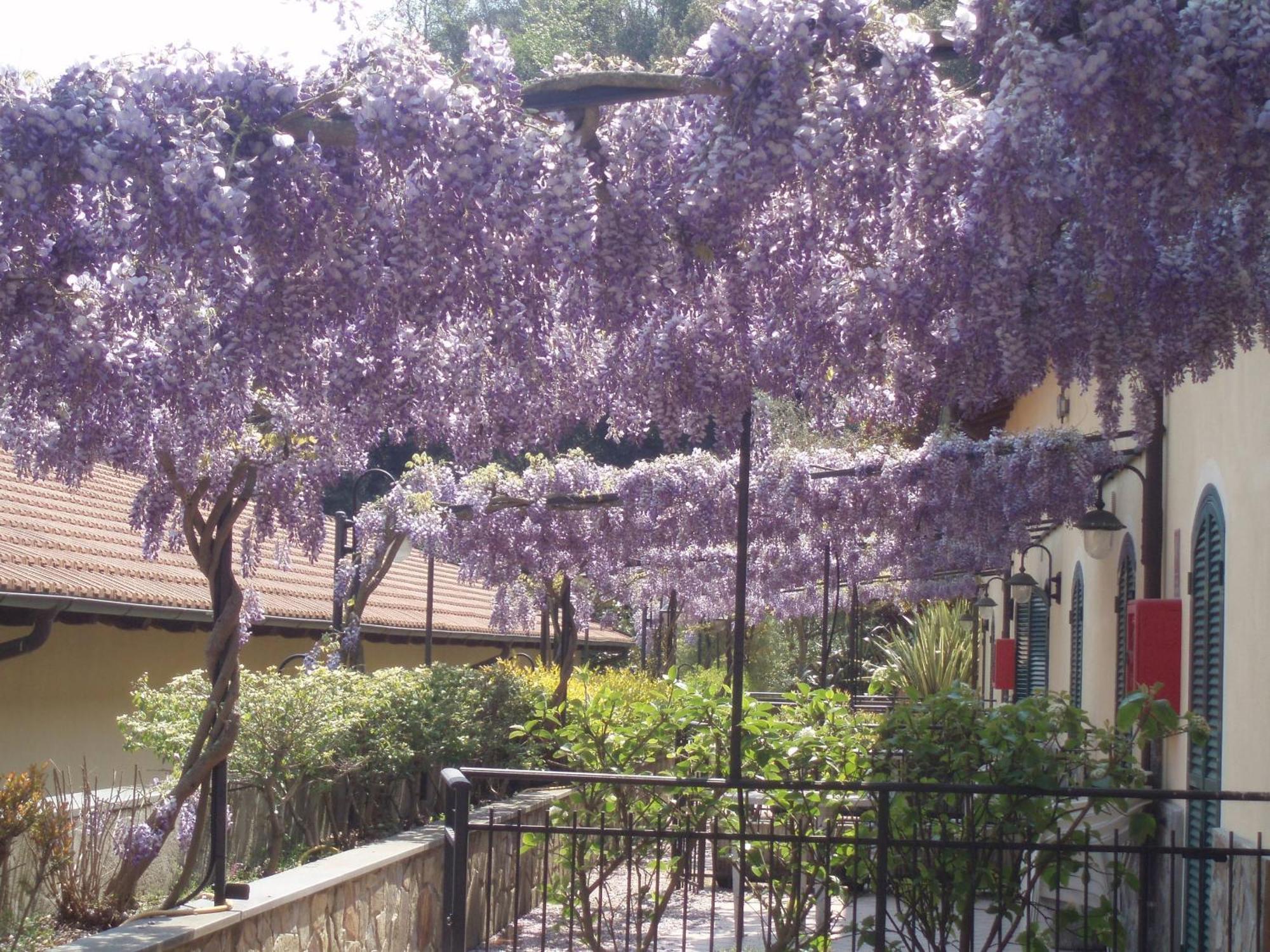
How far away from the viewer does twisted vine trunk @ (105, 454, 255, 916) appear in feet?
16.9

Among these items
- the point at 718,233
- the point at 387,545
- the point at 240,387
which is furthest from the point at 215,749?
the point at 387,545

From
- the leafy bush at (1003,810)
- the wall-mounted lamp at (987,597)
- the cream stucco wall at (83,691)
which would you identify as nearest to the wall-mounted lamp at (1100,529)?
the leafy bush at (1003,810)

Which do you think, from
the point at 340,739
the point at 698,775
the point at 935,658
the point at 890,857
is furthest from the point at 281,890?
the point at 935,658

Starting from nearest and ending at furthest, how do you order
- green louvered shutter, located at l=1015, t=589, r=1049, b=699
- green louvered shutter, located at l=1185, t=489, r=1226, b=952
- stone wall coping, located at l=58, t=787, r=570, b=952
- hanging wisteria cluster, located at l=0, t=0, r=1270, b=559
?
hanging wisteria cluster, located at l=0, t=0, r=1270, b=559
stone wall coping, located at l=58, t=787, r=570, b=952
green louvered shutter, located at l=1185, t=489, r=1226, b=952
green louvered shutter, located at l=1015, t=589, r=1049, b=699

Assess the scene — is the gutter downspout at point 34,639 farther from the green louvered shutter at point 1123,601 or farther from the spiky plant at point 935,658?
the spiky plant at point 935,658

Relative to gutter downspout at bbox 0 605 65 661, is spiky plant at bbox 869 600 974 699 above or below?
below

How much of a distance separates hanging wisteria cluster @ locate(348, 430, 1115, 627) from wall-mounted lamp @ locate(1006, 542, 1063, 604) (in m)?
0.30

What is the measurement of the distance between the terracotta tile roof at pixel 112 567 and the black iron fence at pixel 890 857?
4785 mm

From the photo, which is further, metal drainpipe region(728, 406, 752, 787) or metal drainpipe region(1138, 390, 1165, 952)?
metal drainpipe region(1138, 390, 1165, 952)

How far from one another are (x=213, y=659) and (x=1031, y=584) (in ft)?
25.8

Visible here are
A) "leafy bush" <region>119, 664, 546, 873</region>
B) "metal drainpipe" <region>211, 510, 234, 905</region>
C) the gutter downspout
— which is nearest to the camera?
"metal drainpipe" <region>211, 510, 234, 905</region>

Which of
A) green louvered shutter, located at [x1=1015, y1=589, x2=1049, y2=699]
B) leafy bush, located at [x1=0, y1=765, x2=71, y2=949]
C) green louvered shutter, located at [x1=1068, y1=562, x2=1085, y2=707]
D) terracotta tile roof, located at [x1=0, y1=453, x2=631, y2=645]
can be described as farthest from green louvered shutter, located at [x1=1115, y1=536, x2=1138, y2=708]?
leafy bush, located at [x1=0, y1=765, x2=71, y2=949]

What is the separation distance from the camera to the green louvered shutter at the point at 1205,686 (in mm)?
5887

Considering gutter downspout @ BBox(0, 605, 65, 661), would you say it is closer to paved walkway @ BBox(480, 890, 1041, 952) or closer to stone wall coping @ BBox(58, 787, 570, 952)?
stone wall coping @ BBox(58, 787, 570, 952)
